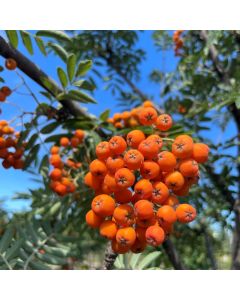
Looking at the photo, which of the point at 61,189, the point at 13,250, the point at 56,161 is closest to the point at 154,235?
the point at 13,250

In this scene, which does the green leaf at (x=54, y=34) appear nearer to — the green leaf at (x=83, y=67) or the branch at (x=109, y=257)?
the green leaf at (x=83, y=67)

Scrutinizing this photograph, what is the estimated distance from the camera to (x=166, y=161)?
1003 mm

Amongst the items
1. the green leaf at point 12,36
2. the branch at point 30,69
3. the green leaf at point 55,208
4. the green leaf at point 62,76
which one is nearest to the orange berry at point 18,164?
the green leaf at point 55,208

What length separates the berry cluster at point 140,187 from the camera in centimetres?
96

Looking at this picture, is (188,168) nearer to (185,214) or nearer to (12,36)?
(185,214)

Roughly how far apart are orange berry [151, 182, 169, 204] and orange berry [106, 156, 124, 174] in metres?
0.12

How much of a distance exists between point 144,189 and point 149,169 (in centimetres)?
7

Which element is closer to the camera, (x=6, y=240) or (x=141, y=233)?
(x=141, y=233)

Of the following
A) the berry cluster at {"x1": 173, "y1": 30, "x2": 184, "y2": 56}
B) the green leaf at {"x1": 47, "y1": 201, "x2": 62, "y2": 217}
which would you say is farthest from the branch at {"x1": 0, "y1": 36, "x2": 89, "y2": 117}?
the berry cluster at {"x1": 173, "y1": 30, "x2": 184, "y2": 56}

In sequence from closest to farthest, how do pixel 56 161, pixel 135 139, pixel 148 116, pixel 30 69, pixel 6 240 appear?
pixel 135 139, pixel 148 116, pixel 6 240, pixel 30 69, pixel 56 161

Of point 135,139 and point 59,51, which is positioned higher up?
point 59,51

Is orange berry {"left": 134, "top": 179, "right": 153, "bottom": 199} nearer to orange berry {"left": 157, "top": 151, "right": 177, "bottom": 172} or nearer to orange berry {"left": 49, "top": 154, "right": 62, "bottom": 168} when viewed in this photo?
orange berry {"left": 157, "top": 151, "right": 177, "bottom": 172}
